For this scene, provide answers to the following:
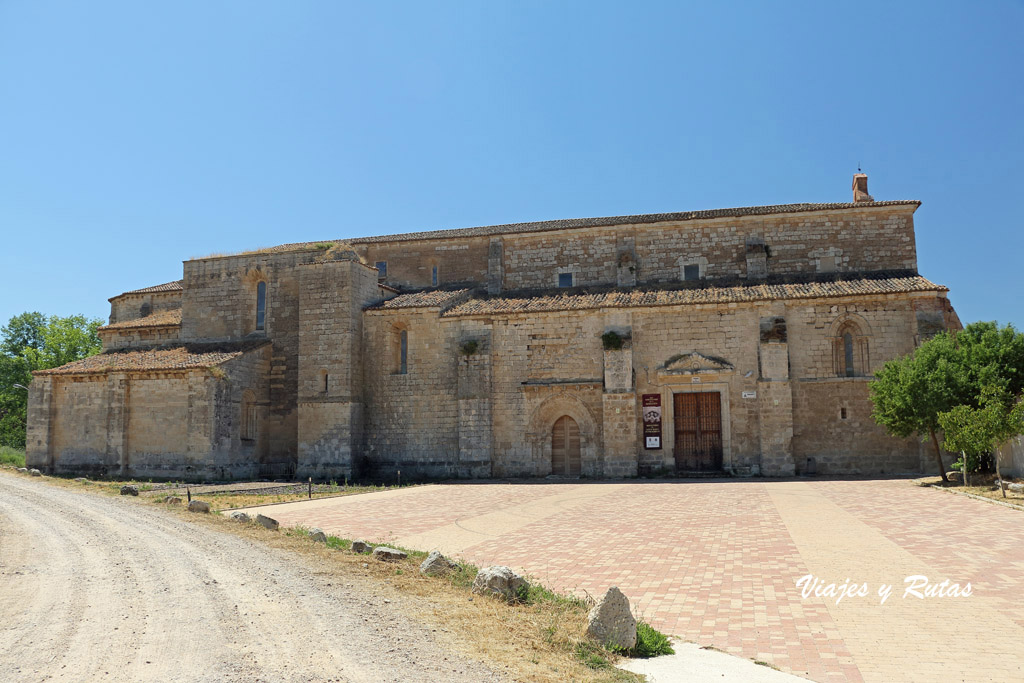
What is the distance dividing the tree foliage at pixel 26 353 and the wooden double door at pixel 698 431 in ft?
145

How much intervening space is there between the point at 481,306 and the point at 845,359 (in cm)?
1380

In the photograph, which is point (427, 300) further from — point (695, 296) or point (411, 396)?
point (695, 296)

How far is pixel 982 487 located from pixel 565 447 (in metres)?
13.4

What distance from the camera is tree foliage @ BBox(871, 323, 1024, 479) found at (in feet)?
65.3

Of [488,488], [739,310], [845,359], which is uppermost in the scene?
[739,310]

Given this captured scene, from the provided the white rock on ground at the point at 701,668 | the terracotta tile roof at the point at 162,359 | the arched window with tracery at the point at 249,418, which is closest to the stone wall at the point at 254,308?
the arched window with tracery at the point at 249,418

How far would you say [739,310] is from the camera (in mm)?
26266

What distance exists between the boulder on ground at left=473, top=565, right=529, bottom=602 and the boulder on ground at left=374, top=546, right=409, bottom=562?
2.19 metres

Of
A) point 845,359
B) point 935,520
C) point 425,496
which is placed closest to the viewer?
point 935,520

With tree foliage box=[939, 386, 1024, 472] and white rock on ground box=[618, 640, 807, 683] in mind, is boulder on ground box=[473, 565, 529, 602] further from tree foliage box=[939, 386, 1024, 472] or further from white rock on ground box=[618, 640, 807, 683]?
tree foliage box=[939, 386, 1024, 472]

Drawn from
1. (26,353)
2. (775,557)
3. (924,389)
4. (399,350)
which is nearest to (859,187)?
(924,389)

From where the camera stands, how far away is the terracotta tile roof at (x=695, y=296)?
25.3 meters

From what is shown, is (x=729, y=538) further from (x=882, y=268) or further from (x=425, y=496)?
(x=882, y=268)

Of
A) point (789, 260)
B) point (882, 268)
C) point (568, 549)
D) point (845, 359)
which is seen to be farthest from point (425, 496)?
point (882, 268)
